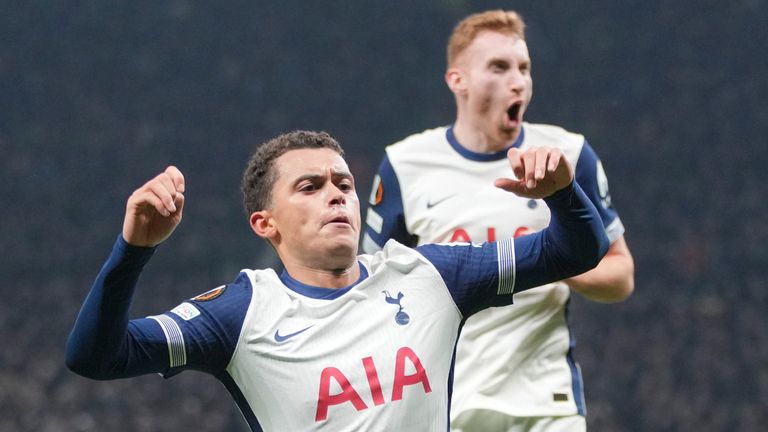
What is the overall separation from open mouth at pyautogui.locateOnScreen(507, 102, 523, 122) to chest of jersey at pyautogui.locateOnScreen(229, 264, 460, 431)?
1.31m

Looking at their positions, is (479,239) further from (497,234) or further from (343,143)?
(343,143)

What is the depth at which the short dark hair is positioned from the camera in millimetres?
3041

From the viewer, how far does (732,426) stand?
8945mm

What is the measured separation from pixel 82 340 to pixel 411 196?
182cm

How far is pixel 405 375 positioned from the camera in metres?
2.69

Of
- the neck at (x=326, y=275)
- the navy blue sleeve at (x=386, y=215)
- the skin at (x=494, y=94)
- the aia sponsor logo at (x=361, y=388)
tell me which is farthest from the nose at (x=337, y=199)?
the skin at (x=494, y=94)

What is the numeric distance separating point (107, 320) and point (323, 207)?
687mm

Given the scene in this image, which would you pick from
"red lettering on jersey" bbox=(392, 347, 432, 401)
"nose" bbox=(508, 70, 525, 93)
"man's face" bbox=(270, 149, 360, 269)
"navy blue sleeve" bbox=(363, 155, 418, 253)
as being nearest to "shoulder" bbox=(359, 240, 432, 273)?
"man's face" bbox=(270, 149, 360, 269)

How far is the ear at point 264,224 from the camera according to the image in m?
3.00

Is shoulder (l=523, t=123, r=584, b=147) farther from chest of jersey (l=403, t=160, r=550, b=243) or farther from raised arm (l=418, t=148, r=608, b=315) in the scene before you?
raised arm (l=418, t=148, r=608, b=315)

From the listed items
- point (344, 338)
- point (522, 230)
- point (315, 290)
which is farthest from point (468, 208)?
point (344, 338)

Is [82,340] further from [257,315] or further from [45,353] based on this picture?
[45,353]

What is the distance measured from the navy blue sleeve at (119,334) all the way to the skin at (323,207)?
0.43 metres

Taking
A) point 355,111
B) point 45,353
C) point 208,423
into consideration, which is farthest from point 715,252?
point 45,353
